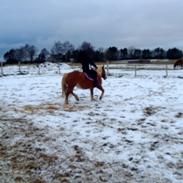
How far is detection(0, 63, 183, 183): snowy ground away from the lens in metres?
5.55

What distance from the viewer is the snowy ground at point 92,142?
219 inches

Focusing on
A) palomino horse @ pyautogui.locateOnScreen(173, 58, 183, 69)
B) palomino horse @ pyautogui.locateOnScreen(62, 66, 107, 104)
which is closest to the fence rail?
palomino horse @ pyautogui.locateOnScreen(173, 58, 183, 69)

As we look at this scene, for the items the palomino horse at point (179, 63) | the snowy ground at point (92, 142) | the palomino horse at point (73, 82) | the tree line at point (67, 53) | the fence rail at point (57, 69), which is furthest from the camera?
the tree line at point (67, 53)

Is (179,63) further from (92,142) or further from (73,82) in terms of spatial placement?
(92,142)

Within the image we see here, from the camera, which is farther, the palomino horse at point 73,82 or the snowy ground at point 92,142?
the palomino horse at point 73,82

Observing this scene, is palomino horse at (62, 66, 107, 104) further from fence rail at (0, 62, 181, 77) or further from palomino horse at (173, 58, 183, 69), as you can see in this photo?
palomino horse at (173, 58, 183, 69)

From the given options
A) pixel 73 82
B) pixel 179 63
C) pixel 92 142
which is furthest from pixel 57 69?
pixel 92 142

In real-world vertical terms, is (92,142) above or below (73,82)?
below

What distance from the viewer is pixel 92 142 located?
275 inches

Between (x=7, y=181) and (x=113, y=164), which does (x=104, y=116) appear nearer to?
(x=113, y=164)

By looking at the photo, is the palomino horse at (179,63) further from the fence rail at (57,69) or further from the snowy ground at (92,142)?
Answer: the snowy ground at (92,142)

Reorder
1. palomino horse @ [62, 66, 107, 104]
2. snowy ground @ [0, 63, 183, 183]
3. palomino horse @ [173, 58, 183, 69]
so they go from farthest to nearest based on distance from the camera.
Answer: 1. palomino horse @ [173, 58, 183, 69]
2. palomino horse @ [62, 66, 107, 104]
3. snowy ground @ [0, 63, 183, 183]

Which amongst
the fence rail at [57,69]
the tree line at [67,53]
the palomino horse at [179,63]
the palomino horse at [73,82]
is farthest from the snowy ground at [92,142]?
the tree line at [67,53]

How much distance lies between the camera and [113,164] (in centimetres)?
587
